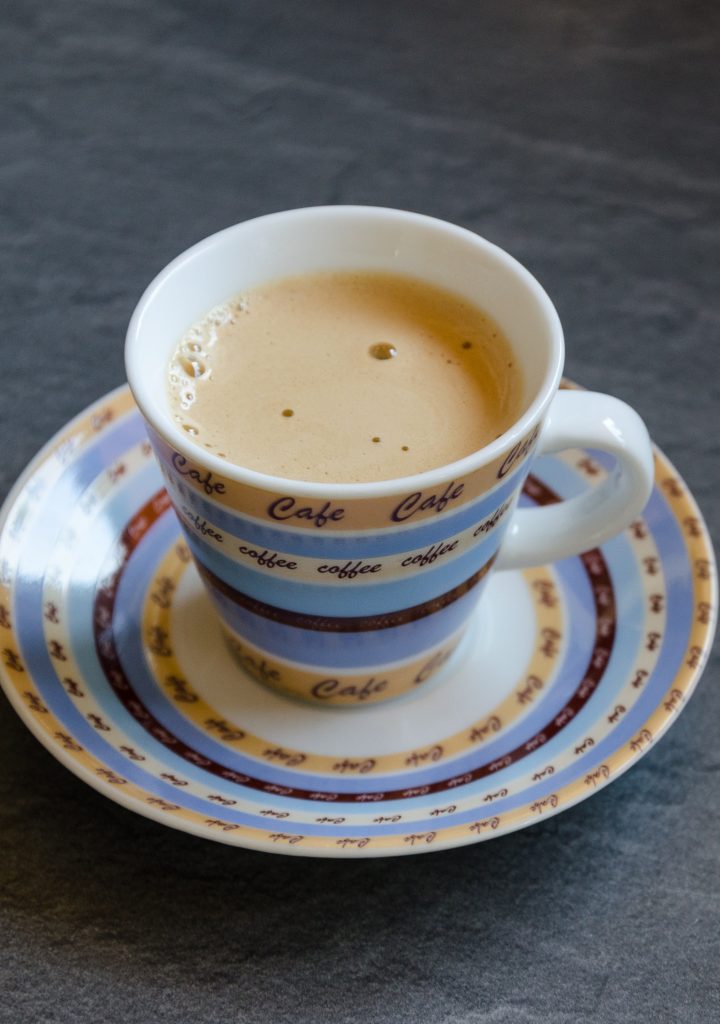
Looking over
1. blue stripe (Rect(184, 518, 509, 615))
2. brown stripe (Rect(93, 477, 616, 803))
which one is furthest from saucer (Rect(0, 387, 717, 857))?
blue stripe (Rect(184, 518, 509, 615))

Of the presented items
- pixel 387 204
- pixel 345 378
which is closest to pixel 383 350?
pixel 345 378

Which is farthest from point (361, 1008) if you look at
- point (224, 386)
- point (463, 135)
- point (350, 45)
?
point (350, 45)

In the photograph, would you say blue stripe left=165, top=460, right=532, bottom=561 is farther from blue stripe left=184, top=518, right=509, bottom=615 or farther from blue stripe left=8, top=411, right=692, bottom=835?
blue stripe left=8, top=411, right=692, bottom=835

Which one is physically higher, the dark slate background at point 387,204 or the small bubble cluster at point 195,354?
the small bubble cluster at point 195,354

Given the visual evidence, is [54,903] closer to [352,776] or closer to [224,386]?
[352,776]

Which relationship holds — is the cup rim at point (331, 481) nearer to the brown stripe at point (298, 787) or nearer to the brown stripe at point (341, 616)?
the brown stripe at point (341, 616)

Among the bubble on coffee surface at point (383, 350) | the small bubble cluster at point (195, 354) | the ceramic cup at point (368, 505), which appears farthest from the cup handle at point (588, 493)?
the small bubble cluster at point (195, 354)
